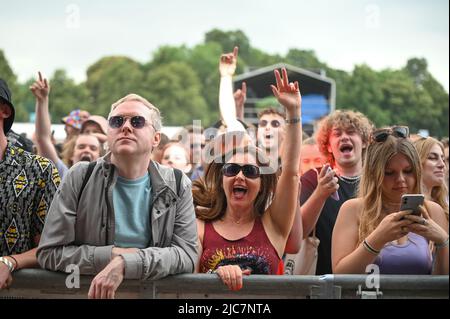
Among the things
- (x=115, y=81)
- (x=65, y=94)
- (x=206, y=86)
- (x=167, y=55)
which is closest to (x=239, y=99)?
(x=65, y=94)

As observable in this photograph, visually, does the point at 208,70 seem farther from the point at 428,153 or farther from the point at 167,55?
the point at 428,153

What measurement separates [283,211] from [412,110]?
39353 mm

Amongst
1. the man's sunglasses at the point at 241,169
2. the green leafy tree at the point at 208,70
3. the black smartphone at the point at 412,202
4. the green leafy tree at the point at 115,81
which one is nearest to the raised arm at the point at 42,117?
the man's sunglasses at the point at 241,169

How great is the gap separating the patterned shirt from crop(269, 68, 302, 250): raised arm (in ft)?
4.01

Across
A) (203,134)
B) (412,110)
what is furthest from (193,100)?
(203,134)

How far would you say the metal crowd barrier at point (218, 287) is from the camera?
13.3 ft

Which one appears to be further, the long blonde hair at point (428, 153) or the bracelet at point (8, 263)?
→ the long blonde hair at point (428, 153)

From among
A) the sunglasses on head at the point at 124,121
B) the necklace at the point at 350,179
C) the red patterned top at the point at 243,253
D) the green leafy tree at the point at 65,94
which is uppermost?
the green leafy tree at the point at 65,94

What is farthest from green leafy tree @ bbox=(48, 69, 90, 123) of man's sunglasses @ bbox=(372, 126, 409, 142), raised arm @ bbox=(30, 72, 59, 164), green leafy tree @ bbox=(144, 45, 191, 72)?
man's sunglasses @ bbox=(372, 126, 409, 142)

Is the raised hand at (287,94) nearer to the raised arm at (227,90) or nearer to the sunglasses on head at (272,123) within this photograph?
the raised arm at (227,90)

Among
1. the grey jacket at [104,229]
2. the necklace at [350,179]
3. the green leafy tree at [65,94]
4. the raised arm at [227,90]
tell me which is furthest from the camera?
the green leafy tree at [65,94]

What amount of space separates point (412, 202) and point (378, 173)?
472 millimetres

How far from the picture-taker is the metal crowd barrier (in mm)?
4043

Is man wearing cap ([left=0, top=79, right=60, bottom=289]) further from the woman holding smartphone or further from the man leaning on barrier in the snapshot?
the woman holding smartphone
